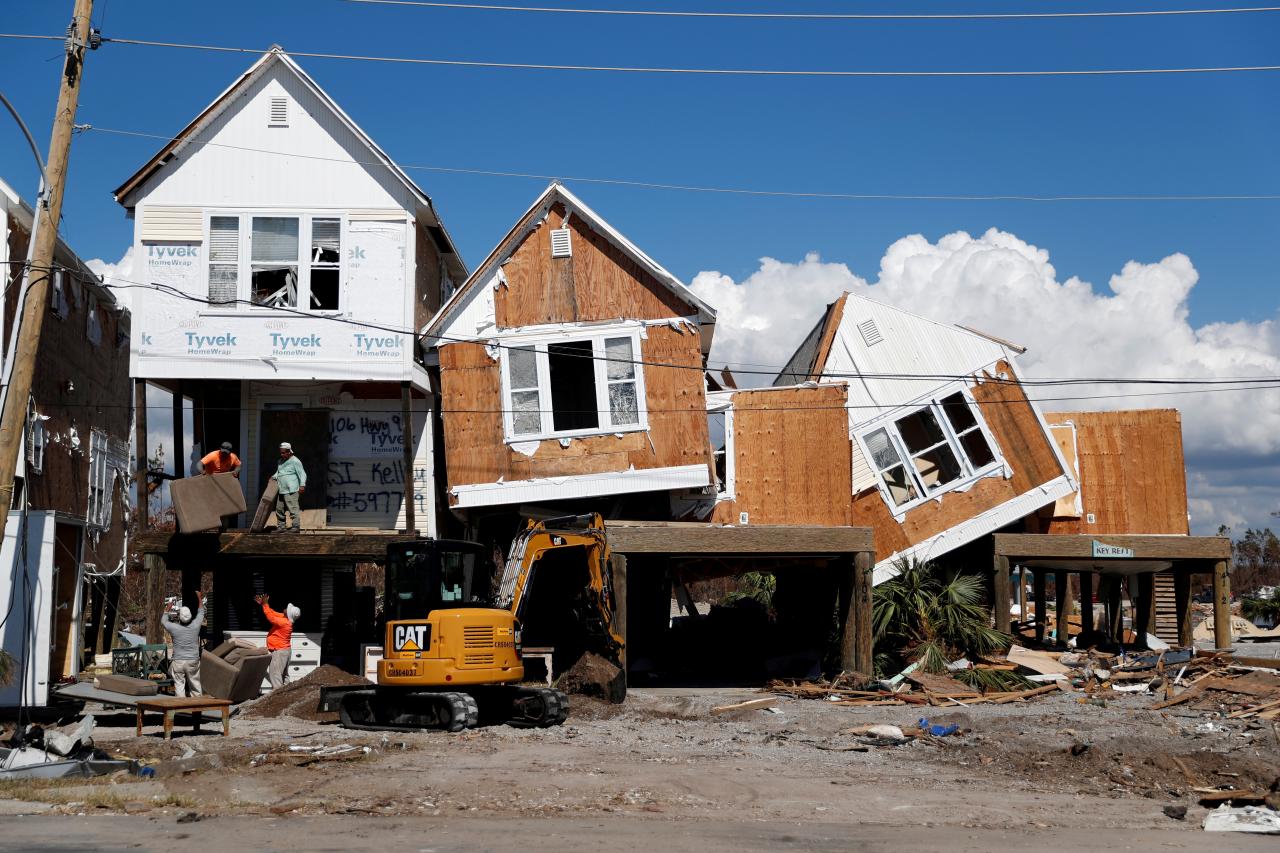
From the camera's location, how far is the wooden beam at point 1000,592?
79.7 feet

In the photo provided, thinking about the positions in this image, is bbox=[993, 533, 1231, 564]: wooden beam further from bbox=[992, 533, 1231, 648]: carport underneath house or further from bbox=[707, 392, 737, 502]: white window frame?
bbox=[707, 392, 737, 502]: white window frame

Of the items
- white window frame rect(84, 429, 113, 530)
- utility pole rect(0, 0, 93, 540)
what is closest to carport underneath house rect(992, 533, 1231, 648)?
utility pole rect(0, 0, 93, 540)

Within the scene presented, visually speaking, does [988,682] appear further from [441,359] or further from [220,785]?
[220,785]

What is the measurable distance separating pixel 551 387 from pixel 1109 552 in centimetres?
1175

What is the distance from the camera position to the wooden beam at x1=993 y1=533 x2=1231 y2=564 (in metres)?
25.5

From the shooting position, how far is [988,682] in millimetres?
21688

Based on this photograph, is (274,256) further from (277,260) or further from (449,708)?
(449,708)

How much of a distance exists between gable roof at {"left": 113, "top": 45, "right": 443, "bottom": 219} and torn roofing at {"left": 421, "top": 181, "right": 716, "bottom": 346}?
1631 mm

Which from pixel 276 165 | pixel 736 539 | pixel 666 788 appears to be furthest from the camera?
pixel 276 165

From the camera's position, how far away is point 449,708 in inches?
675

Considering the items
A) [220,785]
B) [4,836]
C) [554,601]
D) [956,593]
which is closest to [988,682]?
[956,593]

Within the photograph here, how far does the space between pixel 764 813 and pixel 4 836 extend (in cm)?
628

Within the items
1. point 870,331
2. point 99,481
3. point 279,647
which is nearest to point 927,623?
point 870,331

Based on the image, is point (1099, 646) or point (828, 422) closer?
point (828, 422)
